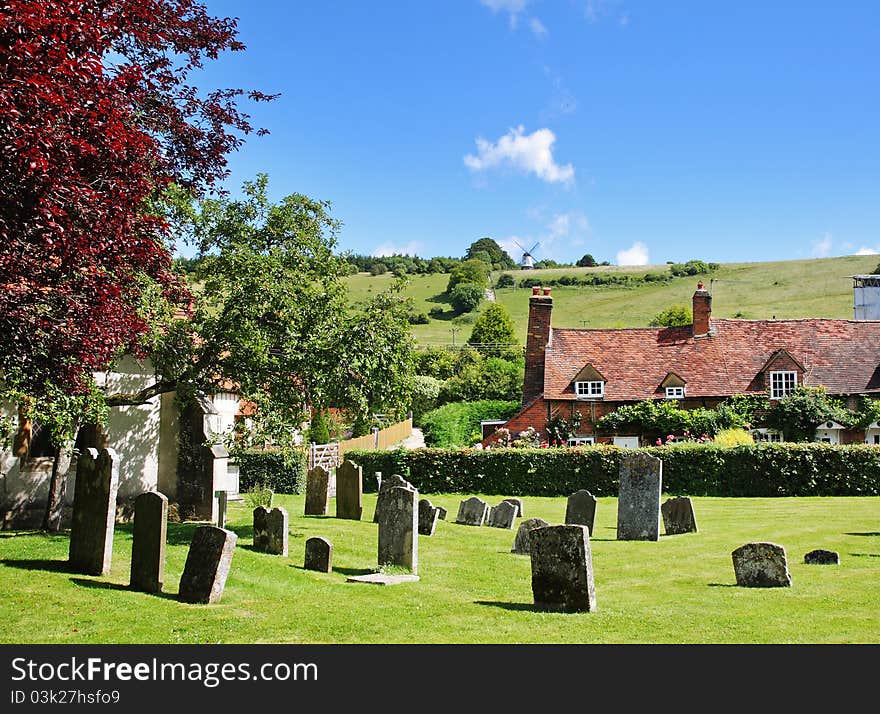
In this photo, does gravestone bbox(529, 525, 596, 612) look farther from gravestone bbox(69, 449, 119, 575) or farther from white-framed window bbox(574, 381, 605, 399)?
white-framed window bbox(574, 381, 605, 399)

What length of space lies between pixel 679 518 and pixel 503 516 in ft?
16.9

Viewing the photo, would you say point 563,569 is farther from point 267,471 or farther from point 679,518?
point 267,471

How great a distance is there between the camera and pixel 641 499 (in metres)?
22.0

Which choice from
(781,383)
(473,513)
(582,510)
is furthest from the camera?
(781,383)

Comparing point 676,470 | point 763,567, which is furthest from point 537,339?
point 763,567

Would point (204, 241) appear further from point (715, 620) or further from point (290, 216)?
point (715, 620)

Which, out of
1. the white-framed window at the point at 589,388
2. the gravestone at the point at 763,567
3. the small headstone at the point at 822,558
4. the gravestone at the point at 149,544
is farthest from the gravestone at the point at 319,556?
the white-framed window at the point at 589,388

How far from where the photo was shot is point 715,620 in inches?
489

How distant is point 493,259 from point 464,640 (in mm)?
180645

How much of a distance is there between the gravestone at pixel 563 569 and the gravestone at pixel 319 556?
4.96 metres

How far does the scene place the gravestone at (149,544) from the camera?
1366cm

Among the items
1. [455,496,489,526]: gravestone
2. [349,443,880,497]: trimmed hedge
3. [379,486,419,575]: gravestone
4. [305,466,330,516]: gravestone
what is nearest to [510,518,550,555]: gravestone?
[379,486,419,575]: gravestone

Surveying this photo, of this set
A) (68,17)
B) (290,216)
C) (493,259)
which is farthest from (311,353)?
(493,259)

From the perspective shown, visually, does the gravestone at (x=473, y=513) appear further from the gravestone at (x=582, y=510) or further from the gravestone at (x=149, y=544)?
the gravestone at (x=149, y=544)
